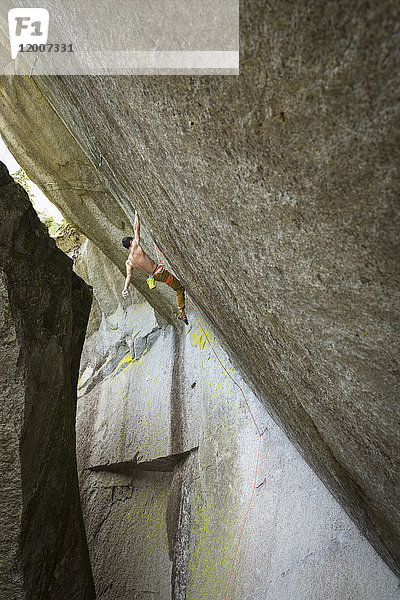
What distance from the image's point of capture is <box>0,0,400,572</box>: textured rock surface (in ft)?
2.71

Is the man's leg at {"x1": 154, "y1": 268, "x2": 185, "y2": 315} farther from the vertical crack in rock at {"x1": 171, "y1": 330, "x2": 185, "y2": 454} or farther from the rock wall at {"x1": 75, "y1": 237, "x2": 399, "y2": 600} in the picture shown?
the vertical crack in rock at {"x1": 171, "y1": 330, "x2": 185, "y2": 454}

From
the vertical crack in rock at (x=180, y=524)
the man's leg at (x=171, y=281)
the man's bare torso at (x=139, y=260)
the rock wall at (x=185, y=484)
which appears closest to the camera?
the rock wall at (x=185, y=484)

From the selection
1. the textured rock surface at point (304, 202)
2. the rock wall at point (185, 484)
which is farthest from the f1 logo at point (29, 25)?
the rock wall at point (185, 484)

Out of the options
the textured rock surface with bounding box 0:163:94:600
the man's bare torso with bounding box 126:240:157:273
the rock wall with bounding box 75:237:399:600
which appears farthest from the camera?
the man's bare torso with bounding box 126:240:157:273

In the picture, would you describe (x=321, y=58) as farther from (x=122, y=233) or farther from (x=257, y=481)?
(x=122, y=233)

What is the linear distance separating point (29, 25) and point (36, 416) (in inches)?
97.9

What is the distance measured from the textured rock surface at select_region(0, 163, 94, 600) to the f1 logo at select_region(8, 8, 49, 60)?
895 mm

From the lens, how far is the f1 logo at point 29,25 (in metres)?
2.69

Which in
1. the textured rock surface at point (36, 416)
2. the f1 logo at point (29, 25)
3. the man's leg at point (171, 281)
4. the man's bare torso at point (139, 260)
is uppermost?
the f1 logo at point (29, 25)

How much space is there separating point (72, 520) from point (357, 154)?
3.34 metres

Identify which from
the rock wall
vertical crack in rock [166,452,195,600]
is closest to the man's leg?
the rock wall

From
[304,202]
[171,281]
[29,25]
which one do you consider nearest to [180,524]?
[171,281]

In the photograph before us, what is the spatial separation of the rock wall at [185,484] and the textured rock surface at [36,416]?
Answer: 1149mm

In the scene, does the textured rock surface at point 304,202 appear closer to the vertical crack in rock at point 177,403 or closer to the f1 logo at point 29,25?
the f1 logo at point 29,25
